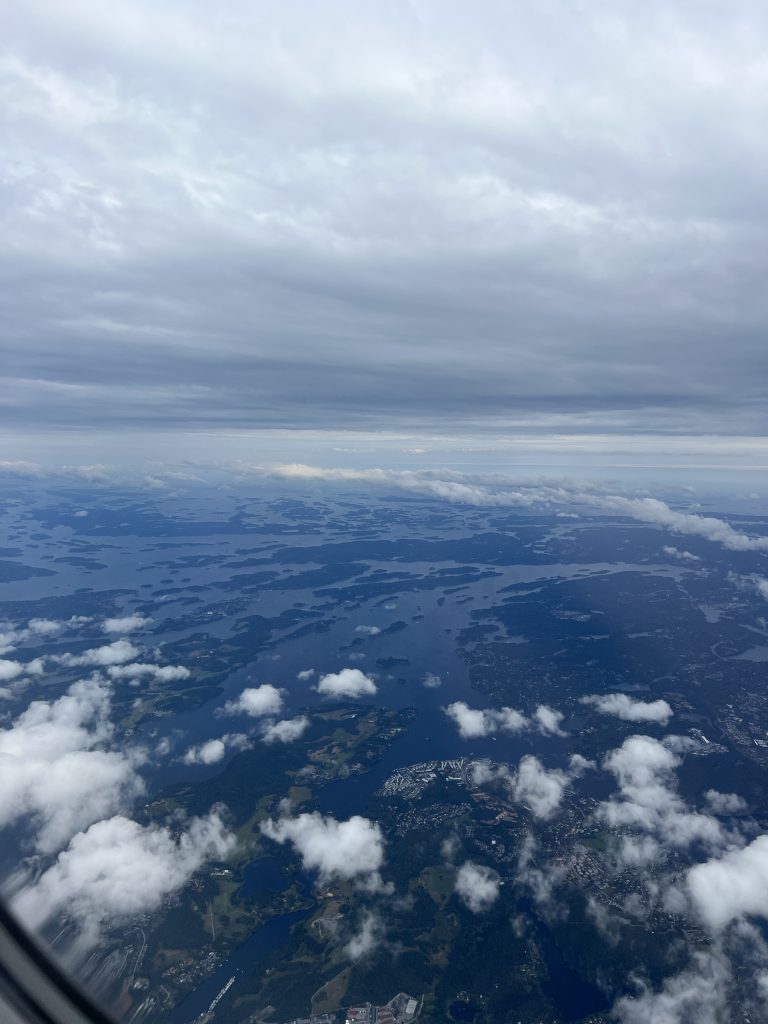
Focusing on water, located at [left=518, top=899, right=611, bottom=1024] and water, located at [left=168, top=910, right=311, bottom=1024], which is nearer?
water, located at [left=168, top=910, right=311, bottom=1024]

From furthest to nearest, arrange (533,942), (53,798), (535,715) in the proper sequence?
(535,715)
(53,798)
(533,942)

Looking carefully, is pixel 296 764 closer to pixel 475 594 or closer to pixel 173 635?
pixel 173 635

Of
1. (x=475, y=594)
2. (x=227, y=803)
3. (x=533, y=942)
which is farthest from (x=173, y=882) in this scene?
(x=475, y=594)

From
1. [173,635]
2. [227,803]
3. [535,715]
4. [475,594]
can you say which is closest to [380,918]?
[227,803]

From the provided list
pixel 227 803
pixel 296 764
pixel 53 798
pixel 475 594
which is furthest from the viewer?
pixel 475 594

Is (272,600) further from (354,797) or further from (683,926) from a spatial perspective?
(683,926)

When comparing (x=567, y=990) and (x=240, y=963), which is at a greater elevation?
(x=240, y=963)

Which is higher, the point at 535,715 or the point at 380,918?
the point at 380,918

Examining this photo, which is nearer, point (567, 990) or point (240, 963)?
point (567, 990)

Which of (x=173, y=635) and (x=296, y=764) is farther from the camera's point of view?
(x=173, y=635)

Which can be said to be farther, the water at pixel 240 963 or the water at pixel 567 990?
the water at pixel 567 990
